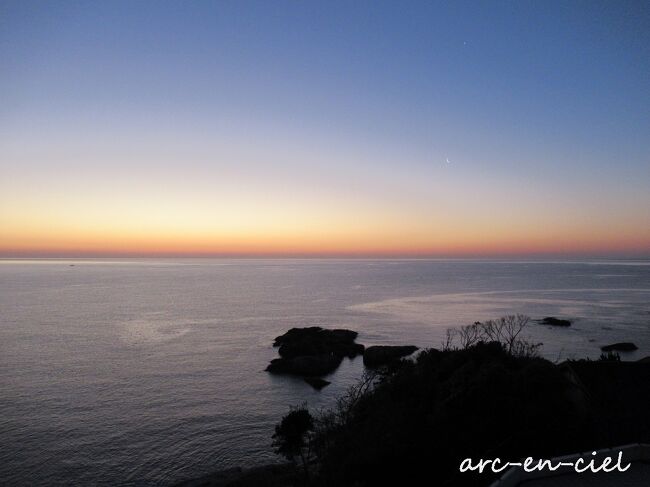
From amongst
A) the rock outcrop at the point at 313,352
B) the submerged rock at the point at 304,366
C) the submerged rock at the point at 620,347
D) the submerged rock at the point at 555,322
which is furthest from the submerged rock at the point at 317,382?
the submerged rock at the point at 555,322

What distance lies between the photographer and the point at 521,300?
9562 cm

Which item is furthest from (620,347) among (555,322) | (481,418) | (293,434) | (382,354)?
(293,434)

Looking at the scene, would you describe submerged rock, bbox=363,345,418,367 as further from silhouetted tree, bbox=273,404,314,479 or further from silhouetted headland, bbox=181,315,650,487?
silhouetted headland, bbox=181,315,650,487

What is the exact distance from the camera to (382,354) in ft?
152

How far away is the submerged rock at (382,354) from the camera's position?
149 ft

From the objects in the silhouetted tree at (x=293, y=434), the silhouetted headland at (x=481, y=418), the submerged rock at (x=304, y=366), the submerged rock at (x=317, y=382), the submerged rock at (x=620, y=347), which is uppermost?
the silhouetted headland at (x=481, y=418)

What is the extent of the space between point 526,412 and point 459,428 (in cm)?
244

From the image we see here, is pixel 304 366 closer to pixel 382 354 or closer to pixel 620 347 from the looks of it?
pixel 382 354

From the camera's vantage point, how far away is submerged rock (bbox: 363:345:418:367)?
4538 cm

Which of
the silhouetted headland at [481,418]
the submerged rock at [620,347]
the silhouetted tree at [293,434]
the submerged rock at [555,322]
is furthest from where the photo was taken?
the submerged rock at [555,322]

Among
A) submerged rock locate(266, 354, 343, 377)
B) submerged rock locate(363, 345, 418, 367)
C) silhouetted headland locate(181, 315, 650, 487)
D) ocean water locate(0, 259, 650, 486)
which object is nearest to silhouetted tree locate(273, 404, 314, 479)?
silhouetted headland locate(181, 315, 650, 487)

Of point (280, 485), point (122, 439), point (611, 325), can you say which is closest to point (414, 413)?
point (280, 485)

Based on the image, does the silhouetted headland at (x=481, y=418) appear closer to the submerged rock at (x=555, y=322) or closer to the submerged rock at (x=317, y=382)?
the submerged rock at (x=317, y=382)

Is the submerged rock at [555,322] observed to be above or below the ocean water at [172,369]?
above
